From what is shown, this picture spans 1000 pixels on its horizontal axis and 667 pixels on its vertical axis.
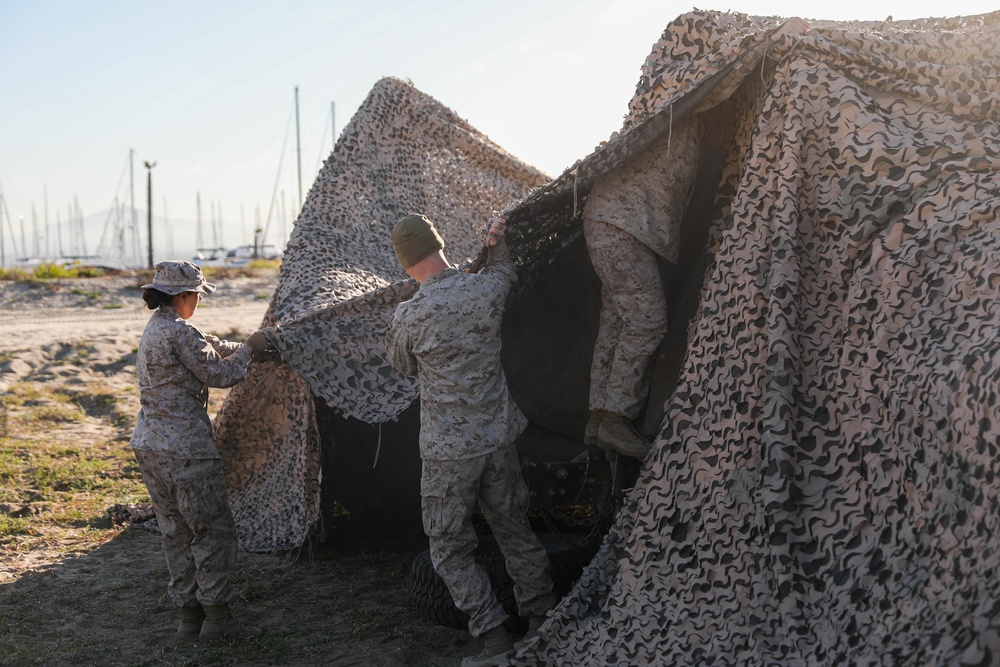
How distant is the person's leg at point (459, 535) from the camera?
14.3 ft

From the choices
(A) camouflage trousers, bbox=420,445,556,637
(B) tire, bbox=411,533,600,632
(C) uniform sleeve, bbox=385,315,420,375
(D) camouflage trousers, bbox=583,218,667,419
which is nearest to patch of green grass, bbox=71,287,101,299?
(B) tire, bbox=411,533,600,632

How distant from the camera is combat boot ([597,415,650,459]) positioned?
4.56 m

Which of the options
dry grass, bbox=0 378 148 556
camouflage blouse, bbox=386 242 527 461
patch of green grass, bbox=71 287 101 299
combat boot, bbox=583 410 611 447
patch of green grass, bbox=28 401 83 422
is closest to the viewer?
camouflage blouse, bbox=386 242 527 461

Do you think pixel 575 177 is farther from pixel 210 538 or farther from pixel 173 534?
pixel 173 534

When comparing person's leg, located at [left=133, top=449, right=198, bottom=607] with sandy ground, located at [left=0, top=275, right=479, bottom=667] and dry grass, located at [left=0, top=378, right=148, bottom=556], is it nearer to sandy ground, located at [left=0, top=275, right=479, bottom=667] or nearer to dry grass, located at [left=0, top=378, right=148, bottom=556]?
sandy ground, located at [left=0, top=275, right=479, bottom=667]

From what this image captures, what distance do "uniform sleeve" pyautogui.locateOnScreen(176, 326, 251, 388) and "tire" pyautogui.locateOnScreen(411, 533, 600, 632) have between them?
1.38 meters

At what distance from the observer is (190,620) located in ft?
16.7

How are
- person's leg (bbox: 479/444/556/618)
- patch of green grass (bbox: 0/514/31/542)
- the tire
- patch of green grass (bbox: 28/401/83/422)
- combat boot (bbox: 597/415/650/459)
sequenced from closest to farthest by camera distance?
1. person's leg (bbox: 479/444/556/618)
2. combat boot (bbox: 597/415/650/459)
3. the tire
4. patch of green grass (bbox: 0/514/31/542)
5. patch of green grass (bbox: 28/401/83/422)

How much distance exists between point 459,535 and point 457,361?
0.78m

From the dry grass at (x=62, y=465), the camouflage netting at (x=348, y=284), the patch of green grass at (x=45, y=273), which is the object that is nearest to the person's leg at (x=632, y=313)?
the camouflage netting at (x=348, y=284)

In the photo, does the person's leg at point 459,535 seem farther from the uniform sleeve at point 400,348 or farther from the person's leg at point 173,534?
the person's leg at point 173,534

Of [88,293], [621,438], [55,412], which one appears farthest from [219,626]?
[88,293]

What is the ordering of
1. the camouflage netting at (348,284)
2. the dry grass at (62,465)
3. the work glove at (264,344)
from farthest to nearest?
the dry grass at (62,465)
the camouflage netting at (348,284)
the work glove at (264,344)

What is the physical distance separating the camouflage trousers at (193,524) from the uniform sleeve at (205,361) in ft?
1.36
